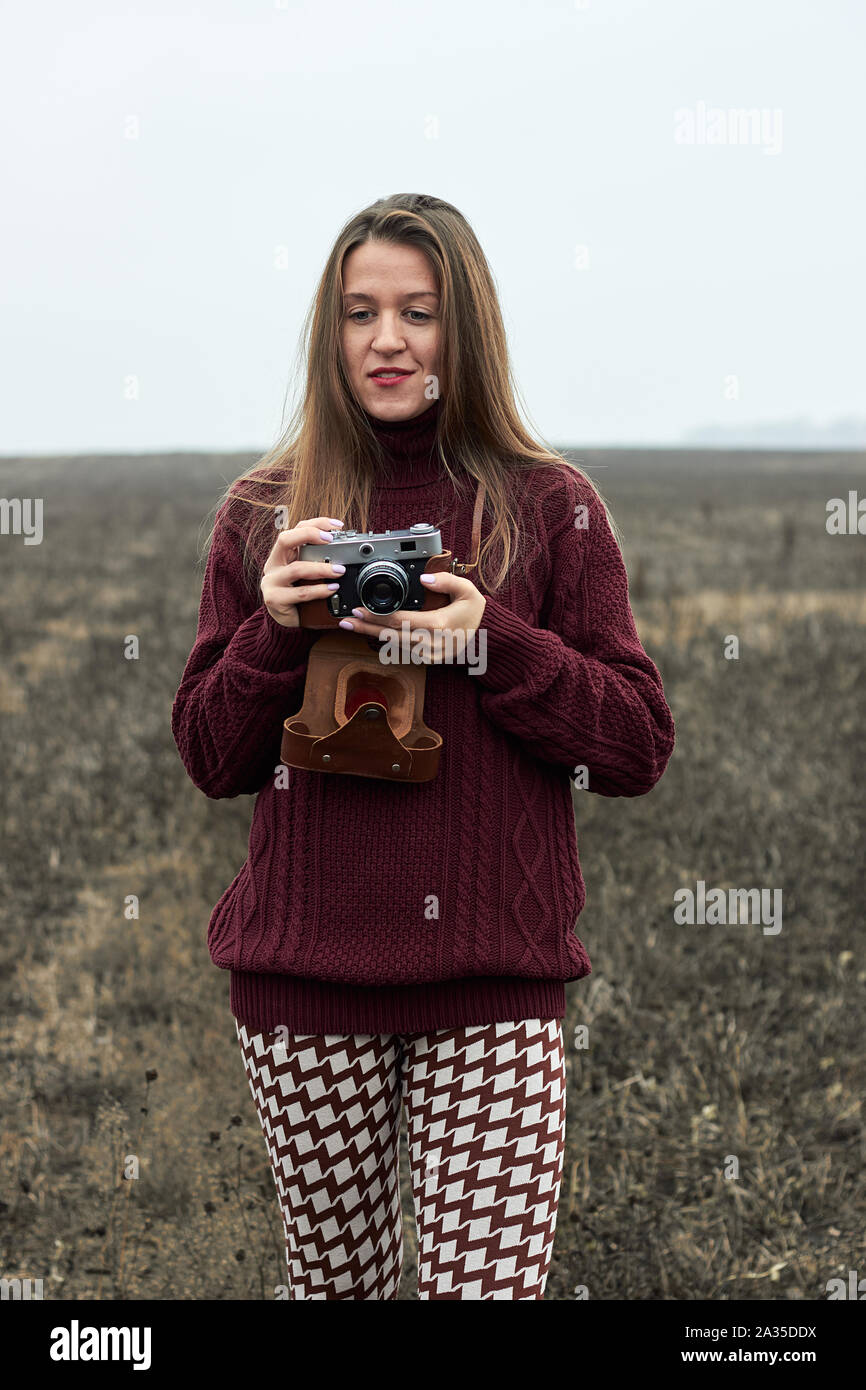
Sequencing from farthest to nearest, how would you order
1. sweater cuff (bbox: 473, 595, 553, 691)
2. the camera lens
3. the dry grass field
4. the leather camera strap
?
1. the dry grass field
2. the leather camera strap
3. sweater cuff (bbox: 473, 595, 553, 691)
4. the camera lens

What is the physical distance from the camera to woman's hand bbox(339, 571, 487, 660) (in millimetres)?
2037

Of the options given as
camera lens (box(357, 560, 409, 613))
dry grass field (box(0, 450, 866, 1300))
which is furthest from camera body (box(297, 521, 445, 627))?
dry grass field (box(0, 450, 866, 1300))

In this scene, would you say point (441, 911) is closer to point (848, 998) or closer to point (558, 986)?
point (558, 986)

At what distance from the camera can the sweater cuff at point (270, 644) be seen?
86.0 inches

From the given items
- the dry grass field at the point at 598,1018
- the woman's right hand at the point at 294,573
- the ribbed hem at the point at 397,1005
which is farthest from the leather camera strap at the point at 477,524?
the dry grass field at the point at 598,1018

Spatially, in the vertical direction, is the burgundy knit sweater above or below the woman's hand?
below

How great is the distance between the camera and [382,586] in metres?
2.03

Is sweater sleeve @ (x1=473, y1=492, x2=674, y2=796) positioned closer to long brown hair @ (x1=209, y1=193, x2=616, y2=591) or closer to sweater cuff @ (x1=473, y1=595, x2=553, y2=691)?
sweater cuff @ (x1=473, y1=595, x2=553, y2=691)

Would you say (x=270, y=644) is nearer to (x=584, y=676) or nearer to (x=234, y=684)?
(x=234, y=684)

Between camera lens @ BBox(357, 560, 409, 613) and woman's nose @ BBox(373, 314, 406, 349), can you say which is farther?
woman's nose @ BBox(373, 314, 406, 349)

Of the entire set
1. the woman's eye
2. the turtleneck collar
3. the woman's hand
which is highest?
the woman's eye

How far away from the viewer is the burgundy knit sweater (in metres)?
2.14

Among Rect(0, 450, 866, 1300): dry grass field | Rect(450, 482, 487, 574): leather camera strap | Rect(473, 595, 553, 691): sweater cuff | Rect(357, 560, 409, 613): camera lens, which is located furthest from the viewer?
Rect(0, 450, 866, 1300): dry grass field

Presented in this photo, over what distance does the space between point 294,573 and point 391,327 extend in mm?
424
